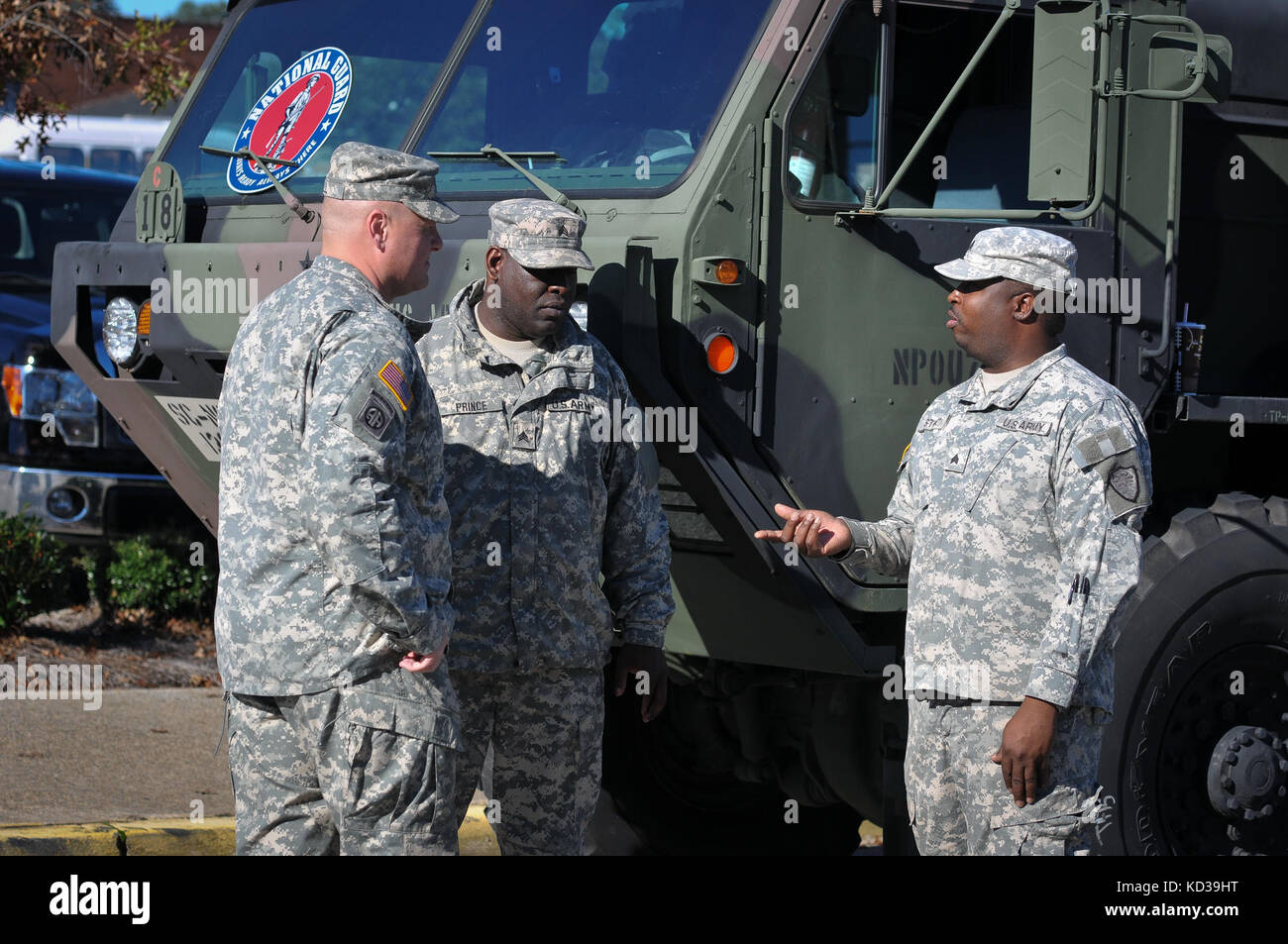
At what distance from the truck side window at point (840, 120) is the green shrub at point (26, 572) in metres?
4.84

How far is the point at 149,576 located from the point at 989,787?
5.67m

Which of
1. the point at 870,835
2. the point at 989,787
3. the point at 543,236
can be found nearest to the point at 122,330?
the point at 543,236

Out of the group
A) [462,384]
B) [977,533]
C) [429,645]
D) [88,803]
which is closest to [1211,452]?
[977,533]

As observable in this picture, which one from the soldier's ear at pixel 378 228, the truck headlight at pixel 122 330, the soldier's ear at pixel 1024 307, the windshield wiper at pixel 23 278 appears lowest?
the soldier's ear at pixel 1024 307

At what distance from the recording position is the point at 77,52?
30.8ft

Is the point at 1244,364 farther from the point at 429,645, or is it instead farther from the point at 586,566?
the point at 429,645

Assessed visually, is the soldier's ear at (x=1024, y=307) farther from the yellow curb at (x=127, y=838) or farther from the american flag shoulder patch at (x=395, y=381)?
the yellow curb at (x=127, y=838)

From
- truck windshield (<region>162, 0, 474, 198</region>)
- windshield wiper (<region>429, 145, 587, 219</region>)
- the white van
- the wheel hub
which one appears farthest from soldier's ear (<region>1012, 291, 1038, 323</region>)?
the white van

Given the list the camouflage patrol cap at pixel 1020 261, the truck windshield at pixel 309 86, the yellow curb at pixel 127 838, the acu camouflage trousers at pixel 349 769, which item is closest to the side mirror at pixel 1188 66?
the camouflage patrol cap at pixel 1020 261

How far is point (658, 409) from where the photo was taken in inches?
173

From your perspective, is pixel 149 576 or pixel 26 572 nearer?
pixel 26 572

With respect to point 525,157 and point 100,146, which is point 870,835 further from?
point 100,146

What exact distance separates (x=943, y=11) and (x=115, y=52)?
602 centimetres

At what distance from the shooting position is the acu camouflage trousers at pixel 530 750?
4.15 m
